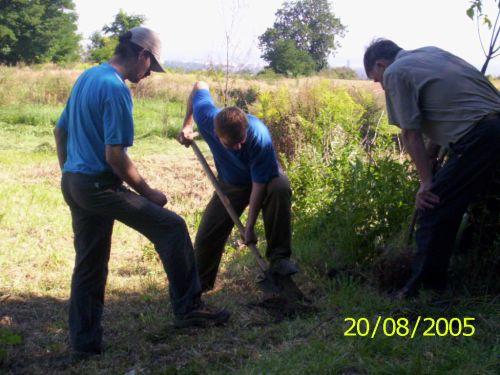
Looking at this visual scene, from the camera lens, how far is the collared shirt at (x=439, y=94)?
154 inches

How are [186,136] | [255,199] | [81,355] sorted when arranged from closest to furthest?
1. [81,355]
2. [255,199]
3. [186,136]

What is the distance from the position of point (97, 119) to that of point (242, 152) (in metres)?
1.20

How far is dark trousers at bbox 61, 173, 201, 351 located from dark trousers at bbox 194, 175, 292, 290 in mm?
914

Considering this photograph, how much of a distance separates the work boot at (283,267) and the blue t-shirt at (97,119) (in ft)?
5.18

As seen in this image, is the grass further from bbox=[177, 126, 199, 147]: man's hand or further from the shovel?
bbox=[177, 126, 199, 147]: man's hand

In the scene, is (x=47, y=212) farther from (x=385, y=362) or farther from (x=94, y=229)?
(x=385, y=362)

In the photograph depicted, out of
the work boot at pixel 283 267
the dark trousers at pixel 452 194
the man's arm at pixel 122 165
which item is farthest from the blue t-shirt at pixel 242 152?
the dark trousers at pixel 452 194

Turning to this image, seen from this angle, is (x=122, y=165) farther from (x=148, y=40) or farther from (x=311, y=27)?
(x=311, y=27)

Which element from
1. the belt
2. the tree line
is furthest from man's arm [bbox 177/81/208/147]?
the tree line

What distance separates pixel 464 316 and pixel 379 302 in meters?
0.58

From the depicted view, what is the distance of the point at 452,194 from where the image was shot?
→ 12.9 ft

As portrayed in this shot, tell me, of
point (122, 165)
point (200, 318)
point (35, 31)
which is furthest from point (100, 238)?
point (35, 31)

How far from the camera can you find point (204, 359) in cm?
357

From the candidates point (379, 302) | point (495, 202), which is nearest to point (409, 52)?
point (495, 202)
